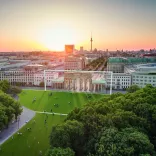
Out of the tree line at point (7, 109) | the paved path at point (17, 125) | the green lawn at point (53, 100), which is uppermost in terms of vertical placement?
the tree line at point (7, 109)

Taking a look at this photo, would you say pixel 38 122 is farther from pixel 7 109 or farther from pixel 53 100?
pixel 53 100

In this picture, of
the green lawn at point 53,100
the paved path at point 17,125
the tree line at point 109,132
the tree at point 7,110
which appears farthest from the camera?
the green lawn at point 53,100

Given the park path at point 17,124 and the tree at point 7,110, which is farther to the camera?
the park path at point 17,124

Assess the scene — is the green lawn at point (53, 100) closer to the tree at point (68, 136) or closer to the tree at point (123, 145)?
the tree at point (68, 136)

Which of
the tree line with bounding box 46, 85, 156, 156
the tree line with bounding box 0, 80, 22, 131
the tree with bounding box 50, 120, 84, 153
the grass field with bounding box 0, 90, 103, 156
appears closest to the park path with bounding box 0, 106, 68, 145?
the grass field with bounding box 0, 90, 103, 156

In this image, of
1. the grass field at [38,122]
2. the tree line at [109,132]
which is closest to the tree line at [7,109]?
the grass field at [38,122]

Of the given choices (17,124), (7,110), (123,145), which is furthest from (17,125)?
(123,145)

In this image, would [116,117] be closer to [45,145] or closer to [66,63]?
[45,145]
